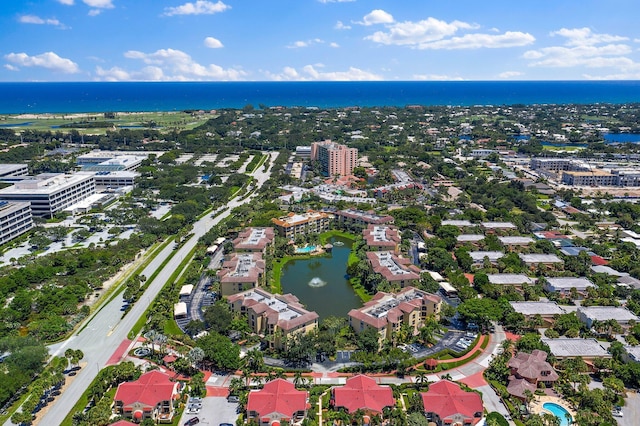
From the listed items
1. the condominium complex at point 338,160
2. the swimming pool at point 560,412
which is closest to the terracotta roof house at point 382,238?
the swimming pool at point 560,412

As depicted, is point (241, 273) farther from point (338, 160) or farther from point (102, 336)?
point (338, 160)

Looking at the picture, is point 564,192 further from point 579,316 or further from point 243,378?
point 243,378

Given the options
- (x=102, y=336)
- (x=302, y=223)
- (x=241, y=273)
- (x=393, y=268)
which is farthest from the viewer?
(x=302, y=223)

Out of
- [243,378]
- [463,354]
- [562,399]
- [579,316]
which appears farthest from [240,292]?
[579,316]

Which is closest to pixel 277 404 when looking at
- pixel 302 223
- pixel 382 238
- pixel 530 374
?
pixel 530 374

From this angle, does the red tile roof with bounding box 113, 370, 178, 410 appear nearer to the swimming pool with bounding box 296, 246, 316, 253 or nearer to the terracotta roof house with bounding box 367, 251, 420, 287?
the terracotta roof house with bounding box 367, 251, 420, 287

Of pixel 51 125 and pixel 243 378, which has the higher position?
pixel 51 125
